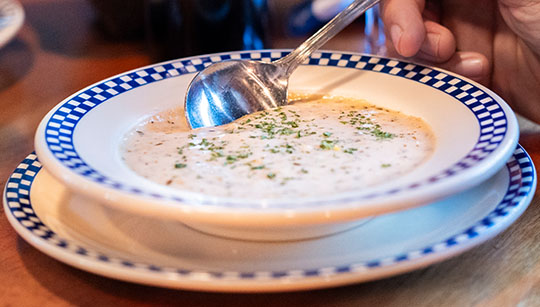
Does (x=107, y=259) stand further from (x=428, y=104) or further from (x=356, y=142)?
(x=428, y=104)

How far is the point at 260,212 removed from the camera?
631mm

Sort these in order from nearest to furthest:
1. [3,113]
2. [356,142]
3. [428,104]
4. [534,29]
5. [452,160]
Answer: [452,160] < [356,142] < [428,104] < [534,29] < [3,113]

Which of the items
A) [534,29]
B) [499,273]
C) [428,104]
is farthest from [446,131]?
[534,29]

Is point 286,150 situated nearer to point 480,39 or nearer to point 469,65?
point 469,65

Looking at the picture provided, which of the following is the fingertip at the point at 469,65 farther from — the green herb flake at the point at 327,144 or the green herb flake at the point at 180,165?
the green herb flake at the point at 180,165

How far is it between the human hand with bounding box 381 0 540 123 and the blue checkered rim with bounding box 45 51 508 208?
0.07 meters

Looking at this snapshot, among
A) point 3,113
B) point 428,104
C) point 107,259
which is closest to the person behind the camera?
point 107,259

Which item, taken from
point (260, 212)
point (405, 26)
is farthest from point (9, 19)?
point (260, 212)

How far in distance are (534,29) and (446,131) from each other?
0.40 meters

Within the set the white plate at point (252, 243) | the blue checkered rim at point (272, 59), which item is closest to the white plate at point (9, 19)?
the blue checkered rim at point (272, 59)

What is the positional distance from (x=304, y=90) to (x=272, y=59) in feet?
0.28

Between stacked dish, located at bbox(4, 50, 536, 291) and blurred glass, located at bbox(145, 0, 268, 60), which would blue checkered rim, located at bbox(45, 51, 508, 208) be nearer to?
stacked dish, located at bbox(4, 50, 536, 291)

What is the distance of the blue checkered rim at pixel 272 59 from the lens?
0.75 meters

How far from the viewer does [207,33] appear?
5.02 ft
